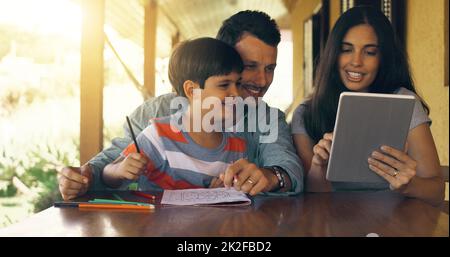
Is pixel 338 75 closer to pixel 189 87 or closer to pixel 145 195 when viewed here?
pixel 189 87

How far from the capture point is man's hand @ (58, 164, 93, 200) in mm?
989

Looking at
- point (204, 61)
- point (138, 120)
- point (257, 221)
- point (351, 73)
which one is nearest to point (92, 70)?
point (138, 120)

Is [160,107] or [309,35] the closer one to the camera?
[160,107]

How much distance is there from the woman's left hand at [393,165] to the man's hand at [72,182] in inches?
18.6

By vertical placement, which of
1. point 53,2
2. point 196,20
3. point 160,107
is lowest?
point 160,107

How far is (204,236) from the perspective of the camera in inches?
27.4

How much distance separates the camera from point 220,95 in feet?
4.12

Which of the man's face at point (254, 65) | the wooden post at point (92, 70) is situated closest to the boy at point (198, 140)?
the man's face at point (254, 65)

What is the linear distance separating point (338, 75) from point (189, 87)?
0.34 meters

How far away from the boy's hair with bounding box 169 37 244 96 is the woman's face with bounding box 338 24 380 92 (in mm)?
242

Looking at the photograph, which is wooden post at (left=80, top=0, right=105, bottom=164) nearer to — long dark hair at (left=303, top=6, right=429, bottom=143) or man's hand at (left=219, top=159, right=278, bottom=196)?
long dark hair at (left=303, top=6, right=429, bottom=143)

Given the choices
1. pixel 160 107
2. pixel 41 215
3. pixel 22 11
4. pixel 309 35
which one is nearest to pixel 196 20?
pixel 309 35
